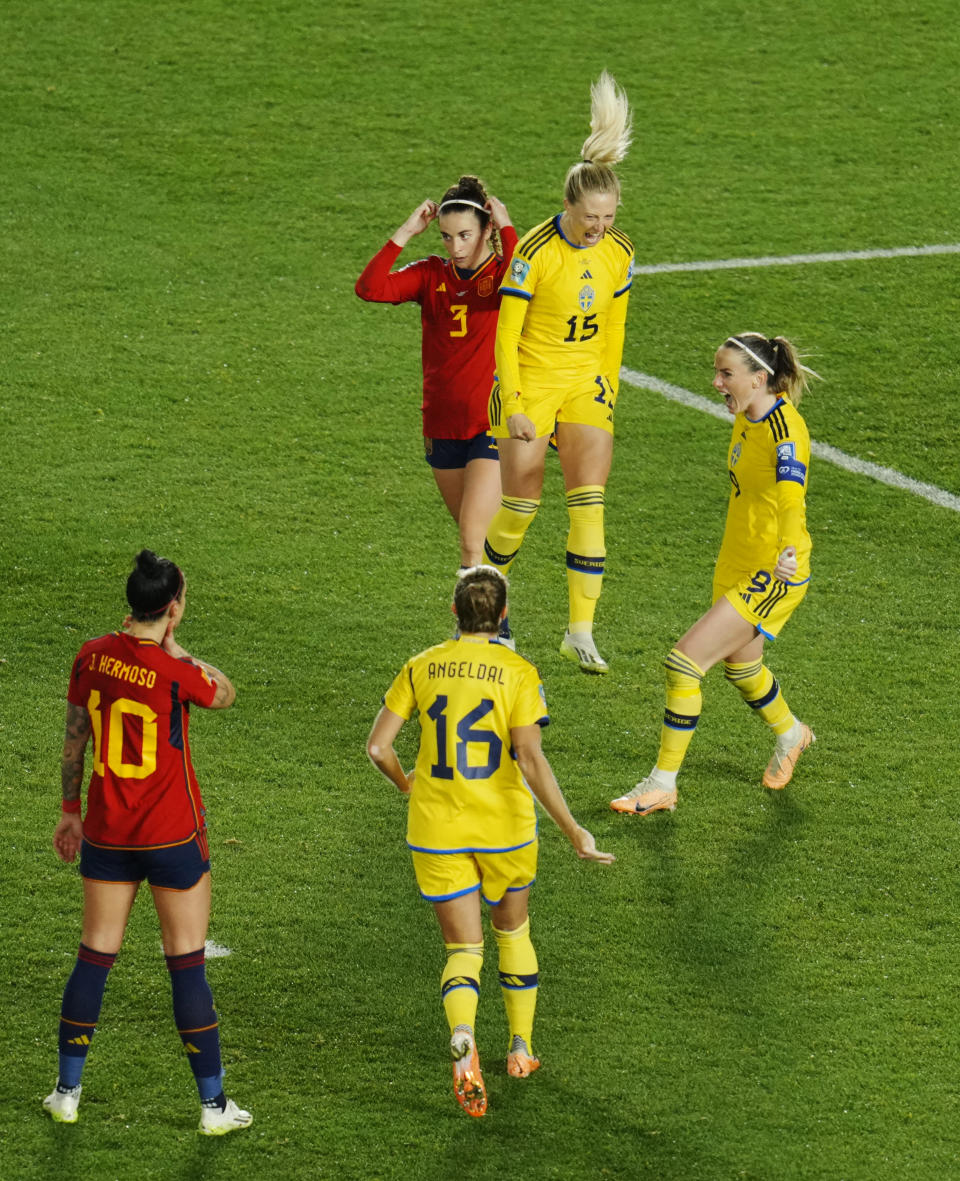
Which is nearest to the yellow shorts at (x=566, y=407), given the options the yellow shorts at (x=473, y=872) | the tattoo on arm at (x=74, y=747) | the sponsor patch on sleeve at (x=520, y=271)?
the sponsor patch on sleeve at (x=520, y=271)

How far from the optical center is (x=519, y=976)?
6.17 m

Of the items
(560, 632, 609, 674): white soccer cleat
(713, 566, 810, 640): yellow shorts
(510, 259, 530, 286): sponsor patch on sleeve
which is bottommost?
(560, 632, 609, 674): white soccer cleat

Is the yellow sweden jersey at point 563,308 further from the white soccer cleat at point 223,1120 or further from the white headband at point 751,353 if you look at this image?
the white soccer cleat at point 223,1120

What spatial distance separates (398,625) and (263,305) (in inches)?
211

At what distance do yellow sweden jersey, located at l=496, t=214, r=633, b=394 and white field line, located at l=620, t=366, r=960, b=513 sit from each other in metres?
4.34

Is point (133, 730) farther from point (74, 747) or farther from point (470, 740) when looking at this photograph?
point (470, 740)

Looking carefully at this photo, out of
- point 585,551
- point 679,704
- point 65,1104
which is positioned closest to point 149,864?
point 65,1104

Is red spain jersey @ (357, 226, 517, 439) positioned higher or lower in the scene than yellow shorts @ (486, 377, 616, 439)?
higher

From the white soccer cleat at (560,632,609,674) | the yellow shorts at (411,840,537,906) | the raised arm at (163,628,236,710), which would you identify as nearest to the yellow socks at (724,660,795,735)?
the white soccer cleat at (560,632,609,674)

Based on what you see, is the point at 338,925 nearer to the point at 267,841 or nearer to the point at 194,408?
the point at 267,841

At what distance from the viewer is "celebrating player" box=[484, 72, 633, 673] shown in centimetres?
800

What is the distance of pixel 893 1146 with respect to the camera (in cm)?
598

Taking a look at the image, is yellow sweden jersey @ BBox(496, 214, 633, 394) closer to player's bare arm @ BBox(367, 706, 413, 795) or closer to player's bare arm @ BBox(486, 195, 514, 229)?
player's bare arm @ BBox(486, 195, 514, 229)

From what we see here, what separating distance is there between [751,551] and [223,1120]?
3818 millimetres
